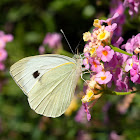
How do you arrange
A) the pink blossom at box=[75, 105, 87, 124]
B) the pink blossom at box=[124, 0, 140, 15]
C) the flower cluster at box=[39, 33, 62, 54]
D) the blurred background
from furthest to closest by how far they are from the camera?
the flower cluster at box=[39, 33, 62, 54] → the pink blossom at box=[75, 105, 87, 124] → the blurred background → the pink blossom at box=[124, 0, 140, 15]

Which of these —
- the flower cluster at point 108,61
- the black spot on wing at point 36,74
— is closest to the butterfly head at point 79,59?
the flower cluster at point 108,61

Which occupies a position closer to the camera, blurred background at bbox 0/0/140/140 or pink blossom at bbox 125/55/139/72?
pink blossom at bbox 125/55/139/72

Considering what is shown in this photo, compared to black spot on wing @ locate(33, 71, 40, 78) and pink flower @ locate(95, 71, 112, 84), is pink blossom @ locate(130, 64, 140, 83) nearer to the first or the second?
pink flower @ locate(95, 71, 112, 84)

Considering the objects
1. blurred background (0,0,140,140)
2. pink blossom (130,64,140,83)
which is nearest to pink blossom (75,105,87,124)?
blurred background (0,0,140,140)

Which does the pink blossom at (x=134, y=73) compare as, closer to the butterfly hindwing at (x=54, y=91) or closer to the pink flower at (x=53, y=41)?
the butterfly hindwing at (x=54, y=91)

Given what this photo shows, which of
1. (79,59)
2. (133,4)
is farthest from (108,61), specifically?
(133,4)

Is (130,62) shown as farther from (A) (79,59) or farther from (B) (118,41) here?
(A) (79,59)
